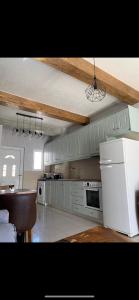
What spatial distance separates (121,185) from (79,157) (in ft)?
6.65

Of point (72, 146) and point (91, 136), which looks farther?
point (72, 146)

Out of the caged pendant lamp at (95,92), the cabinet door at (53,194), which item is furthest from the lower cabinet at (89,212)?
the caged pendant lamp at (95,92)

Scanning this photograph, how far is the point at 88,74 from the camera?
8.16 feet

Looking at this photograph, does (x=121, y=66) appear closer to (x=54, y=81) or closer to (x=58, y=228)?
(x=54, y=81)

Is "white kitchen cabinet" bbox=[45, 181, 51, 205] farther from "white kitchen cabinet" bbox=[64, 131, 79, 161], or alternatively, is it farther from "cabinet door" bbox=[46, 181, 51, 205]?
"white kitchen cabinet" bbox=[64, 131, 79, 161]

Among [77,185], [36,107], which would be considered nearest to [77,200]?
[77,185]

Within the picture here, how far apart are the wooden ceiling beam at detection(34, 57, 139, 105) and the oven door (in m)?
2.03

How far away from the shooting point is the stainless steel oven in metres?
3.39

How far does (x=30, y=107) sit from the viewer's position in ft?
12.4

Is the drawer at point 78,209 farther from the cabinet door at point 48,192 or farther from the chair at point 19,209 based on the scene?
the chair at point 19,209

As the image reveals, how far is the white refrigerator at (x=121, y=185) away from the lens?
2625 mm
